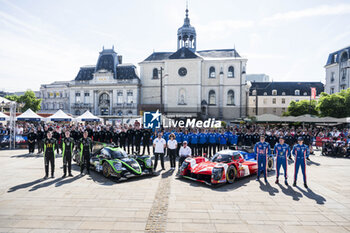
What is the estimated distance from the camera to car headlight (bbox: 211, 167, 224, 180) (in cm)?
797

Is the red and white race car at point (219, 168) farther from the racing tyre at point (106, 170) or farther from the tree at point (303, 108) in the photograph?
the tree at point (303, 108)

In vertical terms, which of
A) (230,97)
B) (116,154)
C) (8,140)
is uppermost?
(230,97)

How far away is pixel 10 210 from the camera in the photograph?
590 centimetres

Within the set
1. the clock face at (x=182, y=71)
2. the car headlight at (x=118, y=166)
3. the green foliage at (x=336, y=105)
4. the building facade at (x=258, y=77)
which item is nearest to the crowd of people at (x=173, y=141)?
the car headlight at (x=118, y=166)

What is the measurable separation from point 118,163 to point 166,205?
3346 millimetres

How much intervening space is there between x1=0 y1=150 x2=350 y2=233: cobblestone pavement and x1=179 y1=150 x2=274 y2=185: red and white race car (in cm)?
35

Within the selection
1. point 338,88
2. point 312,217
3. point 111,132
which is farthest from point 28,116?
point 338,88

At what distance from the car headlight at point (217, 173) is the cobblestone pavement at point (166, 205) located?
0.42m

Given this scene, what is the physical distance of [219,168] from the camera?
320 inches

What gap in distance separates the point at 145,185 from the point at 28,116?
19.8 metres

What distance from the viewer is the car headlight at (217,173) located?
26.1 feet

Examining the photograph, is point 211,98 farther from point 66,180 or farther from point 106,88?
point 66,180

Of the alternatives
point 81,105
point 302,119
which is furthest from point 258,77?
point 302,119

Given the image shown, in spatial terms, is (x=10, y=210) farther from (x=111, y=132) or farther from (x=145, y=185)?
(x=111, y=132)
